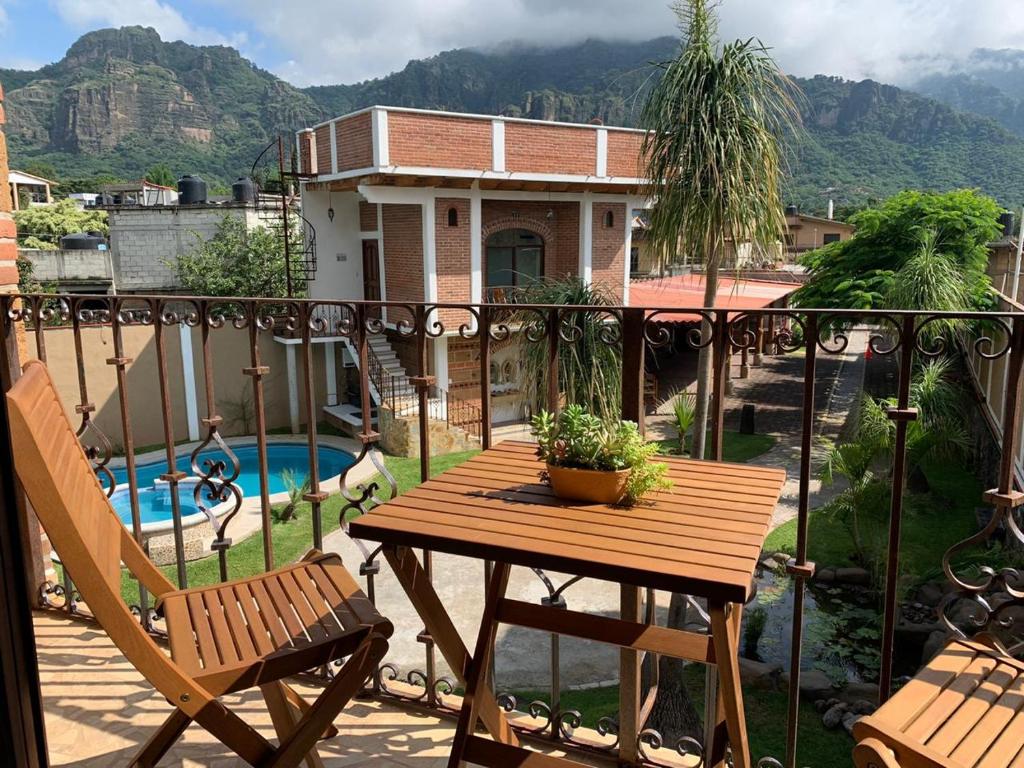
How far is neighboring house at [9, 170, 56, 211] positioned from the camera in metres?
38.0

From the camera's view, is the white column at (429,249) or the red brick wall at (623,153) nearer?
the white column at (429,249)

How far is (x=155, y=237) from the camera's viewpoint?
21.7 m

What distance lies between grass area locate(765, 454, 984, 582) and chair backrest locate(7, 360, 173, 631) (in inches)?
360

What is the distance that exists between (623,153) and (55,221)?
985 inches

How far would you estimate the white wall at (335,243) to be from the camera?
19.3 m

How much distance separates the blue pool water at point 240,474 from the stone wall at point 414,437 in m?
1.02

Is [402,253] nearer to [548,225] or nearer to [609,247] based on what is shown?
[548,225]

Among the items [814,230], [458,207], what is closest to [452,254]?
[458,207]

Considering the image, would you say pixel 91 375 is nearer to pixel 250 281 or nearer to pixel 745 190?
pixel 250 281

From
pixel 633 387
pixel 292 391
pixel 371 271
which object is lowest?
pixel 292 391

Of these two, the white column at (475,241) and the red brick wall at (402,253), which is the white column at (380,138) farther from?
the white column at (475,241)

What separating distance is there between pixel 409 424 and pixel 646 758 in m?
13.6

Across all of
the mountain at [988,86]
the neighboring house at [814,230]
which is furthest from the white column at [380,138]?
the mountain at [988,86]

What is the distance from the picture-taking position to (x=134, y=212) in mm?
21484
